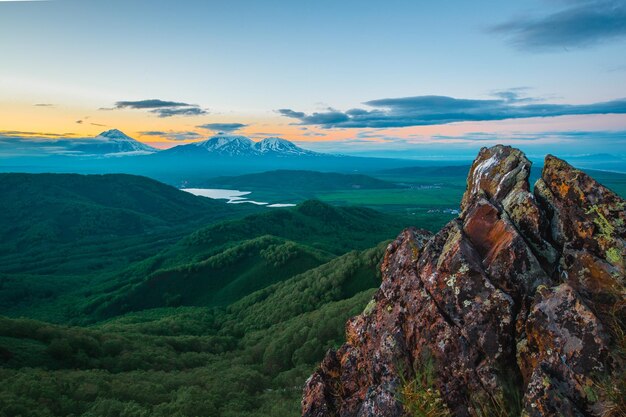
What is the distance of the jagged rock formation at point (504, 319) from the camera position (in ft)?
43.4

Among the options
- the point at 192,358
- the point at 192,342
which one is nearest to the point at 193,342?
the point at 192,342

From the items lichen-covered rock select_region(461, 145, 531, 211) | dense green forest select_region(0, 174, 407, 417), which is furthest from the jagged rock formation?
dense green forest select_region(0, 174, 407, 417)

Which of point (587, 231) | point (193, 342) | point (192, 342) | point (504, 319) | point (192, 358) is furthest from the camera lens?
point (193, 342)

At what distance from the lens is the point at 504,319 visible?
16.3 meters

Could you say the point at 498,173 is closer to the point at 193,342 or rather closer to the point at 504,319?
the point at 504,319

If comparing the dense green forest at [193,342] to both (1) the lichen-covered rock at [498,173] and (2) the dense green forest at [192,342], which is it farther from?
(1) the lichen-covered rock at [498,173]

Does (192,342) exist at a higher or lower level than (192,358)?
lower

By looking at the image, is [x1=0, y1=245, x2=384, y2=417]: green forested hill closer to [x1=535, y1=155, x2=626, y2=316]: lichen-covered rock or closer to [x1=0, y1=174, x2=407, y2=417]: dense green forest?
[x1=0, y1=174, x2=407, y2=417]: dense green forest

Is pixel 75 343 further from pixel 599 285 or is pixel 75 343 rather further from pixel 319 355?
pixel 599 285

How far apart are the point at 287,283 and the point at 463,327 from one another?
5497 inches

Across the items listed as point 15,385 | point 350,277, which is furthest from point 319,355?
point 15,385

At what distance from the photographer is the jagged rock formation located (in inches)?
521

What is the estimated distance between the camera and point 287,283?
15338cm

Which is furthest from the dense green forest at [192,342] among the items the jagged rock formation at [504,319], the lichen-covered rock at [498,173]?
the lichen-covered rock at [498,173]
